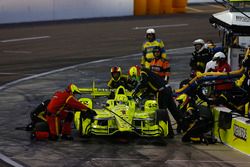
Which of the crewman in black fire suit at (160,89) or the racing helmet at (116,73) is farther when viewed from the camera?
the racing helmet at (116,73)

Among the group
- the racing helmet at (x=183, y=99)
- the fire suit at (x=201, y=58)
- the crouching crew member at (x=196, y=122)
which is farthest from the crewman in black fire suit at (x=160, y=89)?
the fire suit at (x=201, y=58)

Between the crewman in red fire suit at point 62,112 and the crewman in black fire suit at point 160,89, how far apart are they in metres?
1.62

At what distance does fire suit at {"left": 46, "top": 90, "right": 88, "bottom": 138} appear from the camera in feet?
52.0

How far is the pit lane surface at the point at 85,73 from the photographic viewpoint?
1463 centimetres

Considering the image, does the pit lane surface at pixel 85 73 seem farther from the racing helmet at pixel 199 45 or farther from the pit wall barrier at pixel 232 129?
the racing helmet at pixel 199 45

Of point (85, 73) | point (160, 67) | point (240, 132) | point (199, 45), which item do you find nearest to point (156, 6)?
point (85, 73)

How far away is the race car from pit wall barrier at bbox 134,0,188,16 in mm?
23604

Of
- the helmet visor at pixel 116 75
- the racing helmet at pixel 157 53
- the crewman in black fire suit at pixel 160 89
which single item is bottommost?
the crewman in black fire suit at pixel 160 89

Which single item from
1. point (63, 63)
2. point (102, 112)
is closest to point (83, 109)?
point (102, 112)

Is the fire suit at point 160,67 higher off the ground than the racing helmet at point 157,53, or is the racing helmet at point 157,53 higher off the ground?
the racing helmet at point 157,53

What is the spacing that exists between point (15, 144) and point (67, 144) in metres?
1.06

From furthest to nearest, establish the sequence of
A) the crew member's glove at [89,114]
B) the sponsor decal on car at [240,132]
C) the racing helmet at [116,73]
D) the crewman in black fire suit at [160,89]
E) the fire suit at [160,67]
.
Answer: the fire suit at [160,67] < the racing helmet at [116,73] < the crewman in black fire suit at [160,89] < the crew member's glove at [89,114] < the sponsor decal on car at [240,132]

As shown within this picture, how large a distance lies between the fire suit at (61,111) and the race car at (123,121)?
0.20 m

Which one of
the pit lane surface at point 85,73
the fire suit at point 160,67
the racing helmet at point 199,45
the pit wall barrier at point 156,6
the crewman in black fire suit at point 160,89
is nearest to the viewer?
the pit lane surface at point 85,73
